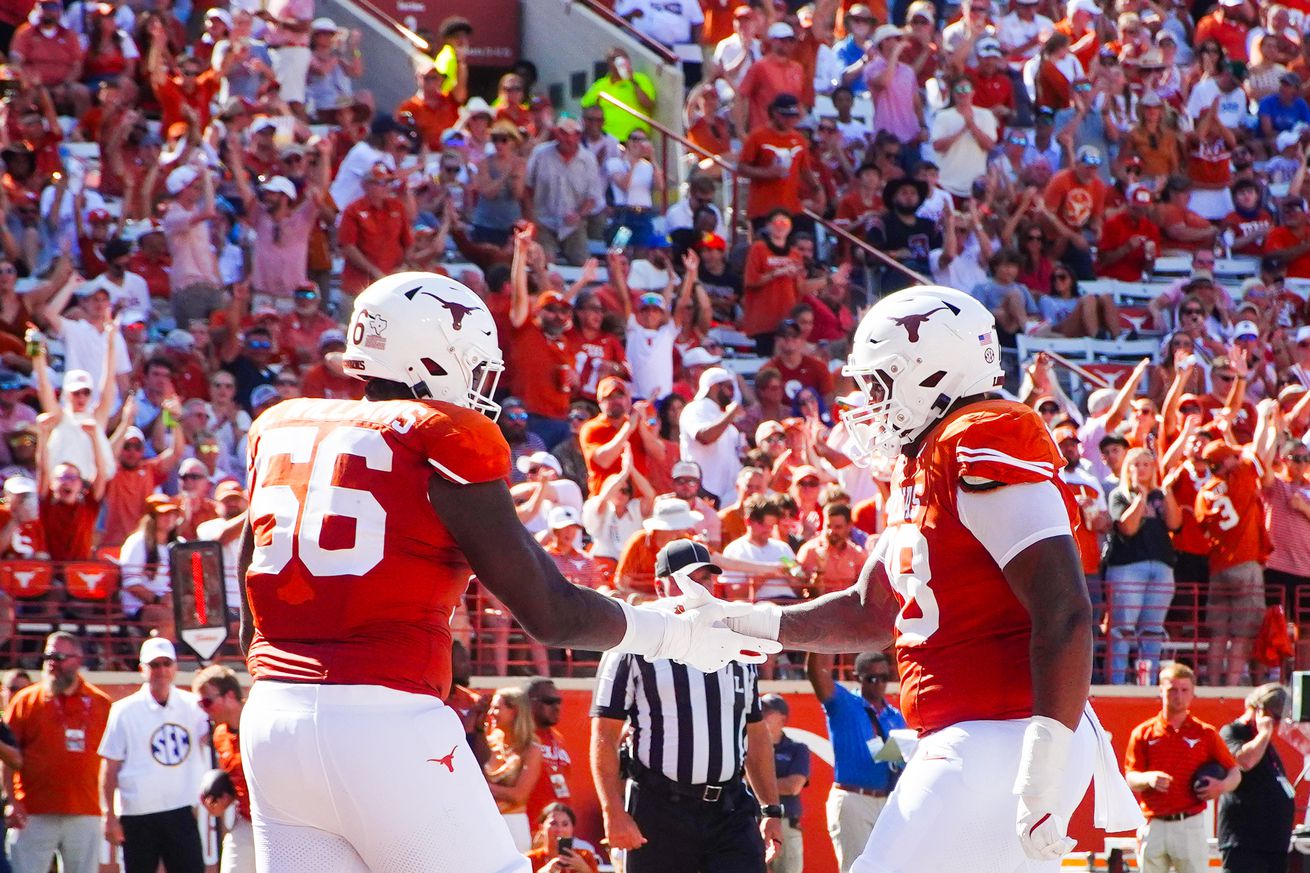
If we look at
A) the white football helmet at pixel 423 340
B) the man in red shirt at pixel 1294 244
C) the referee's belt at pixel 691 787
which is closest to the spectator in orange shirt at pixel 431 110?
the man in red shirt at pixel 1294 244

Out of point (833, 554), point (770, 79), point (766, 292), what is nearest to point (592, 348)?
point (766, 292)

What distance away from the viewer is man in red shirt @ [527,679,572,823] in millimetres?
9922

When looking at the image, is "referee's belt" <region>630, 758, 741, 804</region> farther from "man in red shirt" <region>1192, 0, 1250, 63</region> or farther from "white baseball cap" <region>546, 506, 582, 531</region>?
"man in red shirt" <region>1192, 0, 1250, 63</region>

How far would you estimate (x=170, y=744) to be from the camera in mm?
9773

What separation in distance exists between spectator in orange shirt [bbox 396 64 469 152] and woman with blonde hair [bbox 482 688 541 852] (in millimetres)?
6170

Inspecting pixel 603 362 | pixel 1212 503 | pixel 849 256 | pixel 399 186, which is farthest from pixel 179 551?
pixel 849 256

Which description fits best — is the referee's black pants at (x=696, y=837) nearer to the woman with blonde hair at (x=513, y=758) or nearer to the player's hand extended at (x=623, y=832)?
the player's hand extended at (x=623, y=832)

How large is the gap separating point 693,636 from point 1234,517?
299 inches

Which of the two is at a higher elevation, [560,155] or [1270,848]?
[560,155]

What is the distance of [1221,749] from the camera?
1019cm

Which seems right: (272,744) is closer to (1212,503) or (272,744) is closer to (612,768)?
(612,768)

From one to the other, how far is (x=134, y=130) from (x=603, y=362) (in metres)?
3.45

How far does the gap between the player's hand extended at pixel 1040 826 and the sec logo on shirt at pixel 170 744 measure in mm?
6429

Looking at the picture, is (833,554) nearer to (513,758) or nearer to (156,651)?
(513,758)
